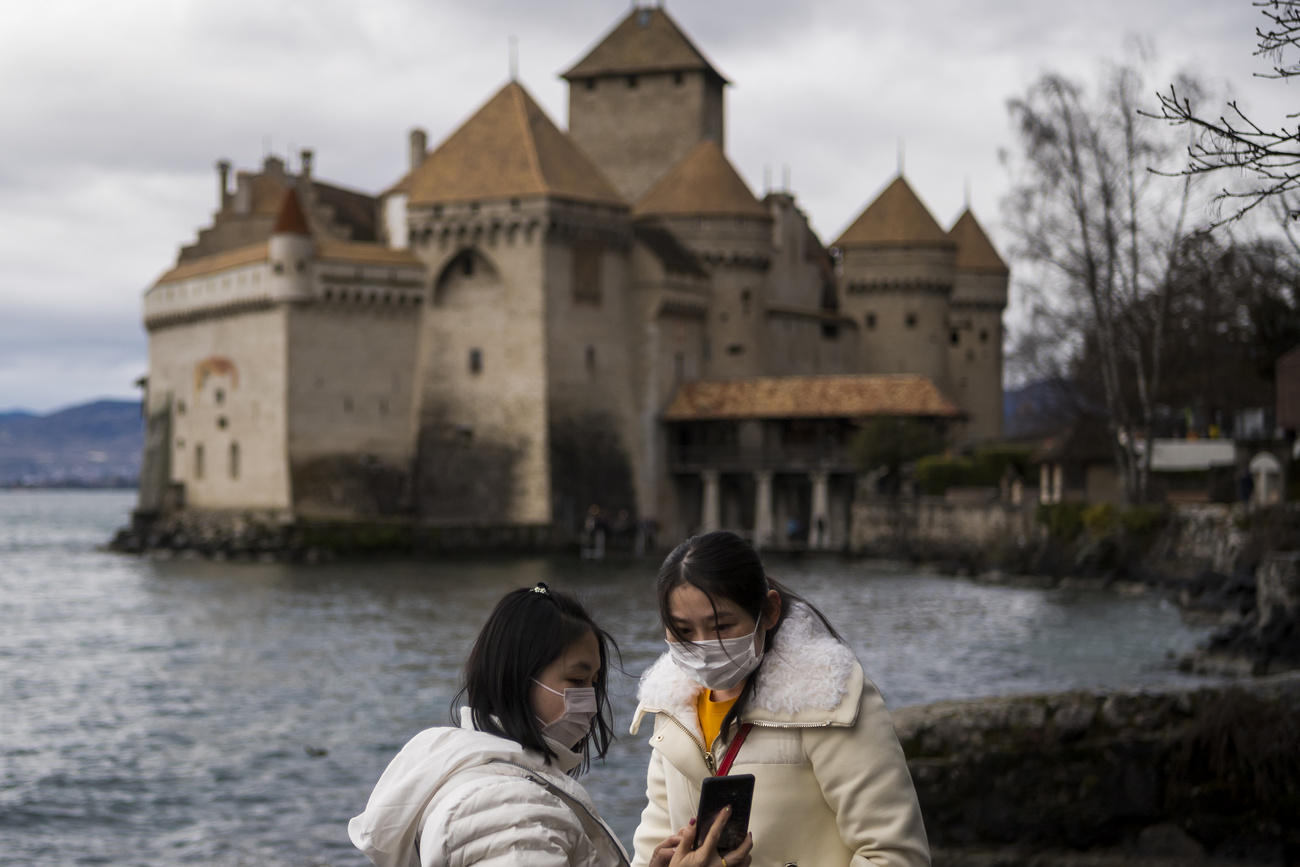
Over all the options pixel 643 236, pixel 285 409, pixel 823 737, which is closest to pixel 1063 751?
pixel 823 737

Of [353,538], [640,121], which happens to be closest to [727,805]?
[353,538]

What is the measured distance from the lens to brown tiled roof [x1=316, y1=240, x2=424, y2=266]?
4284 centimetres

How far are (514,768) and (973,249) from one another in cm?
5730

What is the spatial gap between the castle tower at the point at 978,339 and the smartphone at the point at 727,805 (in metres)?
55.6

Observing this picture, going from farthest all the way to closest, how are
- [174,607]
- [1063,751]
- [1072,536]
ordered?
[1072,536] → [174,607] → [1063,751]

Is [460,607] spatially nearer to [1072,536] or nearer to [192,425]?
[1072,536]

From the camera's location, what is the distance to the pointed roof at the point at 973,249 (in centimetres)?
5825

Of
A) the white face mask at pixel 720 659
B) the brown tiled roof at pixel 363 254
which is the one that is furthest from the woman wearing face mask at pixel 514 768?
the brown tiled roof at pixel 363 254

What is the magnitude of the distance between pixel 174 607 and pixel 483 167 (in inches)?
686

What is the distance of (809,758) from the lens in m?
3.49

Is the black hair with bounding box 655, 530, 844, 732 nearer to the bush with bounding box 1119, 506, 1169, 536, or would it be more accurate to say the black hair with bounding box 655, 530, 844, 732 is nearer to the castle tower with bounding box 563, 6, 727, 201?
the bush with bounding box 1119, 506, 1169, 536

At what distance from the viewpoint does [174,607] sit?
29828mm

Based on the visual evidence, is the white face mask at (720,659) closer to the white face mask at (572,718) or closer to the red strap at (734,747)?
the red strap at (734,747)

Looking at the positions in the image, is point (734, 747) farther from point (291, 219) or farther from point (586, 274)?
point (586, 274)
